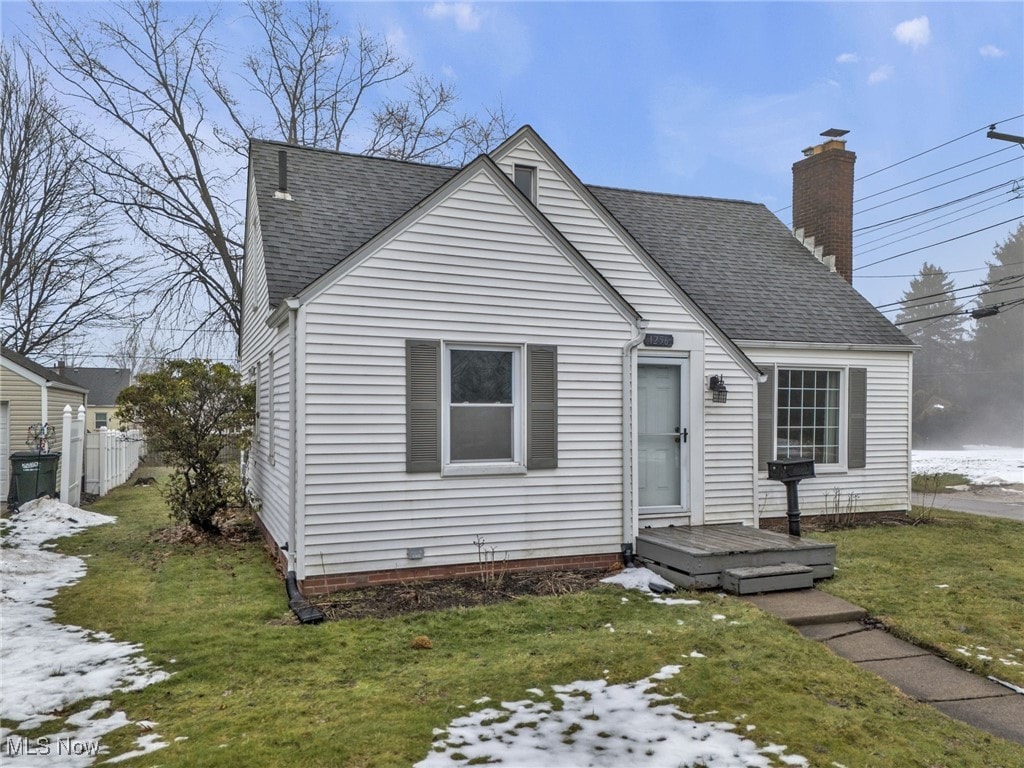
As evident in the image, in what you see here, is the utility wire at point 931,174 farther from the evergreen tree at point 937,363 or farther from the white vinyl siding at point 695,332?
the evergreen tree at point 937,363

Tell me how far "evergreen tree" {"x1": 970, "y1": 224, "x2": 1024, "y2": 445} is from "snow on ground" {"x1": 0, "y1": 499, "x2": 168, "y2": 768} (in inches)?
1920

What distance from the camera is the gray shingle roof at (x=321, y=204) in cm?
752

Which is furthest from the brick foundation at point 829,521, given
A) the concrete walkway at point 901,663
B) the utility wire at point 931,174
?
the utility wire at point 931,174

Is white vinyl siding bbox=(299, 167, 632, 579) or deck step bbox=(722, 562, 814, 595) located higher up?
white vinyl siding bbox=(299, 167, 632, 579)

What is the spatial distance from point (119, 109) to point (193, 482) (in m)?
14.0

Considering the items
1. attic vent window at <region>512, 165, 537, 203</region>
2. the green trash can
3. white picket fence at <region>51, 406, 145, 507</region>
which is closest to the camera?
attic vent window at <region>512, 165, 537, 203</region>

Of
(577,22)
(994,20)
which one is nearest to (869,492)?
(577,22)

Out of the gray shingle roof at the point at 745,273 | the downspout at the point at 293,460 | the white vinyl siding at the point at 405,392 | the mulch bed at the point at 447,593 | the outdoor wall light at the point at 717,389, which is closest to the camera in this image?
the mulch bed at the point at 447,593

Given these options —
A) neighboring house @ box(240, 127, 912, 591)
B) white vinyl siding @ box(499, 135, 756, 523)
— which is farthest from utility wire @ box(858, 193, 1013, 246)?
neighboring house @ box(240, 127, 912, 591)

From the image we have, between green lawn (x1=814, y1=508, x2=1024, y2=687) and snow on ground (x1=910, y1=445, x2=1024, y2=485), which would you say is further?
snow on ground (x1=910, y1=445, x2=1024, y2=485)

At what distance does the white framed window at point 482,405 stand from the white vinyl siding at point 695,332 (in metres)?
2.07

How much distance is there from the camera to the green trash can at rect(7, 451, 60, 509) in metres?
11.6

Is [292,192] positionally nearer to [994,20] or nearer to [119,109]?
[119,109]

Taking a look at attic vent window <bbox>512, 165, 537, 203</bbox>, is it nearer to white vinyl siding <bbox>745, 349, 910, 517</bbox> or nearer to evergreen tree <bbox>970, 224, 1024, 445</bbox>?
white vinyl siding <bbox>745, 349, 910, 517</bbox>
